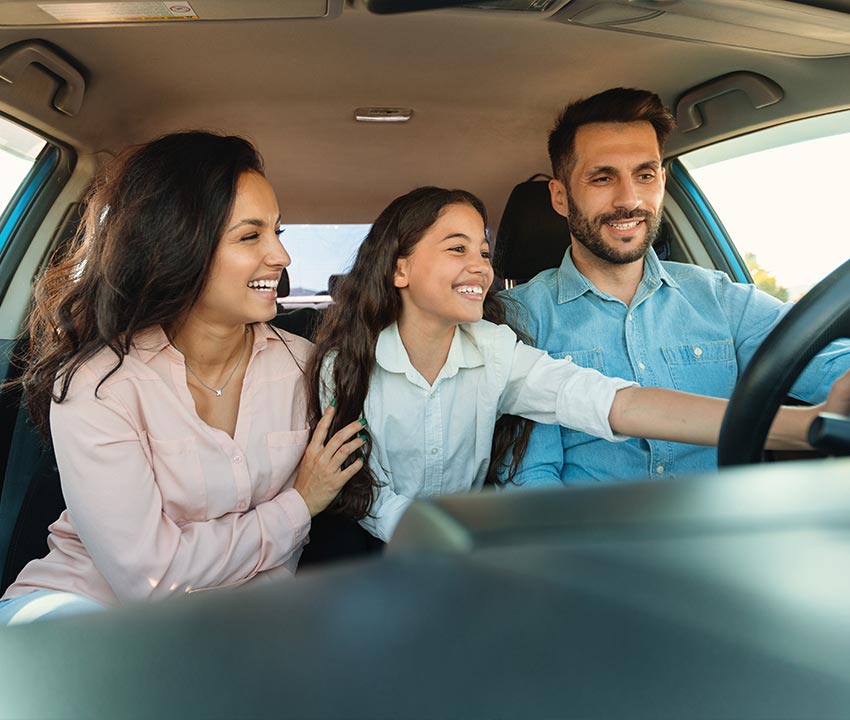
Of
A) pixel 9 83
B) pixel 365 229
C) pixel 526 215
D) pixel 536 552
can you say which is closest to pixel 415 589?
pixel 536 552

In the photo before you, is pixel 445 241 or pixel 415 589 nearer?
pixel 415 589

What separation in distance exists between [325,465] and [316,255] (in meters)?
1.30

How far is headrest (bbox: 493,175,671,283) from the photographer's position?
A: 233 cm

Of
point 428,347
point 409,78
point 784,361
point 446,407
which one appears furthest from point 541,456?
point 409,78

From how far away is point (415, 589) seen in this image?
369 millimetres

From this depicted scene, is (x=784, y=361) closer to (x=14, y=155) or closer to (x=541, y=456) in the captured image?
(x=541, y=456)

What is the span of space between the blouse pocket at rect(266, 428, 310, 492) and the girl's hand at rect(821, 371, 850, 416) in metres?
0.97

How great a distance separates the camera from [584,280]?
1.94 meters

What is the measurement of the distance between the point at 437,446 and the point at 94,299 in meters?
0.75

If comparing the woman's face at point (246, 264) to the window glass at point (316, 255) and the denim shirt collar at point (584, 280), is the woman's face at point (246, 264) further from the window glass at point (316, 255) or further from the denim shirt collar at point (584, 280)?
the window glass at point (316, 255)

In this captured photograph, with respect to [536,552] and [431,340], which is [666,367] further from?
[536,552]

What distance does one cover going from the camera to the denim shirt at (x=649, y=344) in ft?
5.89

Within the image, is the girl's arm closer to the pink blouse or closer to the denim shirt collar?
the denim shirt collar

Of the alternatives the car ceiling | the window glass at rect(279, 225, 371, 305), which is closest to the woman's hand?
the car ceiling
